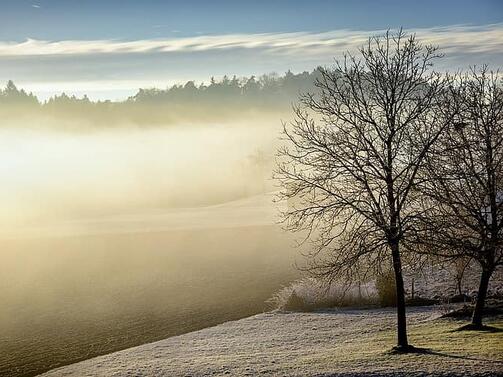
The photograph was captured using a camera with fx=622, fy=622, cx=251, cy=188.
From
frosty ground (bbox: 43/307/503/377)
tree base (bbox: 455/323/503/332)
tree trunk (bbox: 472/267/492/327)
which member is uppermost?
tree trunk (bbox: 472/267/492/327)

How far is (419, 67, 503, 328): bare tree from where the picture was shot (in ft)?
107

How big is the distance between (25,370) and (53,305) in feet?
65.3

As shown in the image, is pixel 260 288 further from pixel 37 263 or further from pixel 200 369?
pixel 37 263

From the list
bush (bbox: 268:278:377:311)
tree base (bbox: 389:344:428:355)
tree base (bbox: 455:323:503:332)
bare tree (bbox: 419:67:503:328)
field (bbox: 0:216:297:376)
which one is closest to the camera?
tree base (bbox: 389:344:428:355)

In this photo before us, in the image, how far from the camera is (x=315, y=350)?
120 feet

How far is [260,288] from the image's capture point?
6231cm

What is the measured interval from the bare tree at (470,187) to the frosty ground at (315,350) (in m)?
4.91

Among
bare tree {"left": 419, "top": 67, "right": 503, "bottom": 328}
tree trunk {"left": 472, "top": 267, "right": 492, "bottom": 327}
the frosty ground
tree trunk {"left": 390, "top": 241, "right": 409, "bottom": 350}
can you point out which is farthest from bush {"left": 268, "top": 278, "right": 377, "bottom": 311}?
tree trunk {"left": 390, "top": 241, "right": 409, "bottom": 350}

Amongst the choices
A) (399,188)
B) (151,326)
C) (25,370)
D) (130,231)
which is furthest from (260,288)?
(130,231)

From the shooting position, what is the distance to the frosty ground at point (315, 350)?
95.1 ft

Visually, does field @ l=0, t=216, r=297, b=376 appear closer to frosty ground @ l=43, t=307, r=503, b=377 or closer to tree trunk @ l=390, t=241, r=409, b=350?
frosty ground @ l=43, t=307, r=503, b=377

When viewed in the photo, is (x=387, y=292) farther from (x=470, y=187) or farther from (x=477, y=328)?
(x=470, y=187)

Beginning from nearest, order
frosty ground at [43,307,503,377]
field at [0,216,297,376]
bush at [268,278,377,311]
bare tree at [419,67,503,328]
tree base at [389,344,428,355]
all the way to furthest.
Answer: frosty ground at [43,307,503,377], tree base at [389,344,428,355], bare tree at [419,67,503,328], field at [0,216,297,376], bush at [268,278,377,311]

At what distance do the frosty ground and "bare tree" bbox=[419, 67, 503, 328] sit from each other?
4.91 metres
